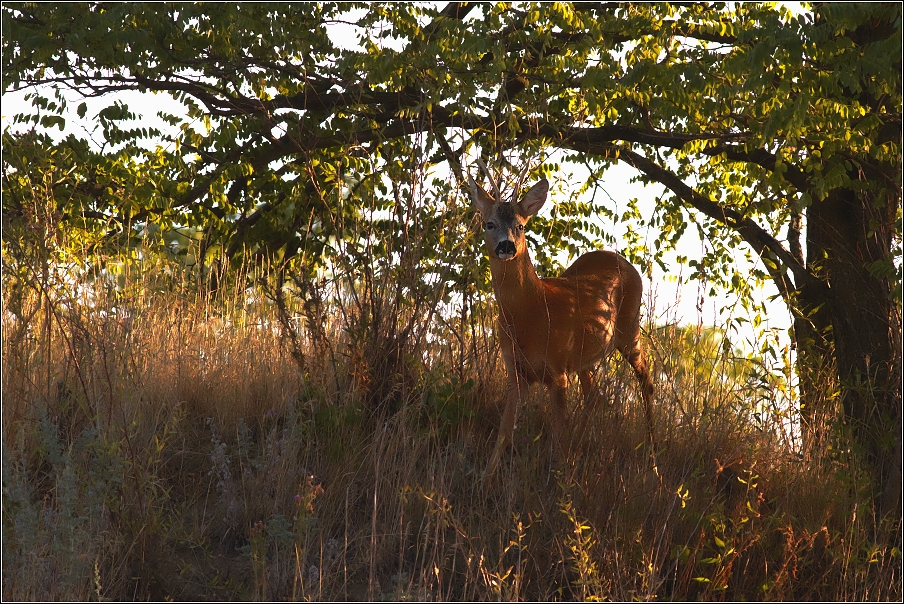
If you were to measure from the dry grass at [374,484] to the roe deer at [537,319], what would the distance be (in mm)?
253

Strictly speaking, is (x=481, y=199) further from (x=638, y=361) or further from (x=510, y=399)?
(x=638, y=361)

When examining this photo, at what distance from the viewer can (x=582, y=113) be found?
749 cm

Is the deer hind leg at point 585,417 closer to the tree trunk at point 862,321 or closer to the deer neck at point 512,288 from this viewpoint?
the deer neck at point 512,288

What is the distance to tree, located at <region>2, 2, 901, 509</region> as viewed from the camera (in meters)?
6.33

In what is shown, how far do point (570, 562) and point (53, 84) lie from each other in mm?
5579


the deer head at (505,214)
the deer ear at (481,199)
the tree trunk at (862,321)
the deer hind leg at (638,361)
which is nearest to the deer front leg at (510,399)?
the deer head at (505,214)

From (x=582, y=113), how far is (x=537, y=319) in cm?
164

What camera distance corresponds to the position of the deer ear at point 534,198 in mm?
6784

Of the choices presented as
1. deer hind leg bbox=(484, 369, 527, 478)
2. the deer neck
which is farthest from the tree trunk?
the deer neck

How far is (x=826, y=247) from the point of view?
7805 millimetres

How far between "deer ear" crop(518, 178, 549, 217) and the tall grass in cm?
86

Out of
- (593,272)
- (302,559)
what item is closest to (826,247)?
(593,272)

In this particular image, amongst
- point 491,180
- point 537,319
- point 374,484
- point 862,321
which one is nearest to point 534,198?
point 491,180

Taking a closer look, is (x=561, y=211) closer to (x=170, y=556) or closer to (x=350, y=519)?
(x=350, y=519)
